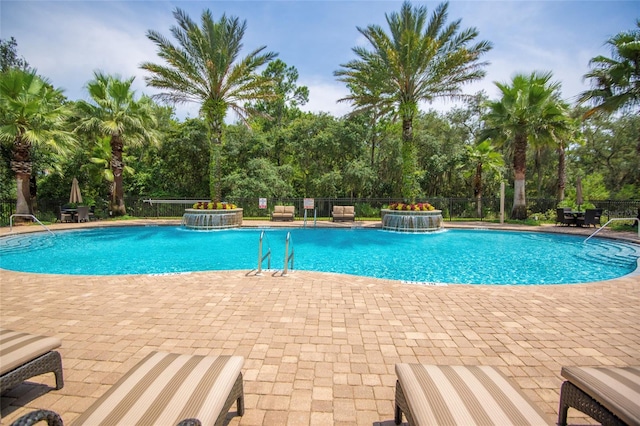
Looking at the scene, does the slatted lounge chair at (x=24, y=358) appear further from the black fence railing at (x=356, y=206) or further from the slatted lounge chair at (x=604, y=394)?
the black fence railing at (x=356, y=206)

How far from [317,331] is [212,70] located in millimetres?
13865

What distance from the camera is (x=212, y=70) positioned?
13812mm

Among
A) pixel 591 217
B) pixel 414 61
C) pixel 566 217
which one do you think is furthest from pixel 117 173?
pixel 591 217

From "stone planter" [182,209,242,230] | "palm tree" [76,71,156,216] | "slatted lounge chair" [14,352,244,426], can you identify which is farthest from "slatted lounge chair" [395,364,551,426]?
"palm tree" [76,71,156,216]

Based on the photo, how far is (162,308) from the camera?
13.1ft

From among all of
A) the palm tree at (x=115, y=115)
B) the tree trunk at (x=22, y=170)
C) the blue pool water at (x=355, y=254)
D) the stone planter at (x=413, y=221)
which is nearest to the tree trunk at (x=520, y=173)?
the blue pool water at (x=355, y=254)

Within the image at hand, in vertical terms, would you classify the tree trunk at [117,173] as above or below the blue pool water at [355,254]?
above

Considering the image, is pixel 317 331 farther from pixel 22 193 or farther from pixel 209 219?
pixel 22 193

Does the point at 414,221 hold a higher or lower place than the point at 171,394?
higher

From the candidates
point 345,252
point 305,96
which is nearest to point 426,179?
point 345,252

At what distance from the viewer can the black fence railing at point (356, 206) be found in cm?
1781

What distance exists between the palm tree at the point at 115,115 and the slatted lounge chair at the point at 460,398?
60.0 feet

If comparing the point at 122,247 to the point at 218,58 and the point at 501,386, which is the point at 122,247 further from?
the point at 501,386

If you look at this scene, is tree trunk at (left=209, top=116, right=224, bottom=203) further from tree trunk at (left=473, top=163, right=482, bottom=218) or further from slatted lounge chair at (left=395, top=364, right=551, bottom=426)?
tree trunk at (left=473, top=163, right=482, bottom=218)
